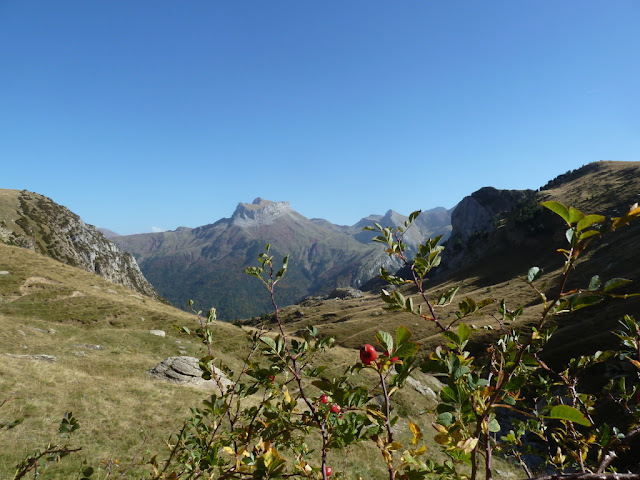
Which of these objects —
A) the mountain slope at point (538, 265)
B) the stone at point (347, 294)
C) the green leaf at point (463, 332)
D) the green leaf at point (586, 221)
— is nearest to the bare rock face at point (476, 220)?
the mountain slope at point (538, 265)

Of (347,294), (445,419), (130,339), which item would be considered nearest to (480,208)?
(347,294)

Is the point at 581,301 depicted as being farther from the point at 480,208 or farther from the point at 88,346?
the point at 480,208

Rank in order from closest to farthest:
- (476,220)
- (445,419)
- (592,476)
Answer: (592,476) → (445,419) → (476,220)

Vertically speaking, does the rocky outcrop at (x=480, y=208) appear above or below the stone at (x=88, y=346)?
above

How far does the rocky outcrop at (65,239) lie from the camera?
97562 mm

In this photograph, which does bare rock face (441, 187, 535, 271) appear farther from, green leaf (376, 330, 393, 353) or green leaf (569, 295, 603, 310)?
green leaf (376, 330, 393, 353)

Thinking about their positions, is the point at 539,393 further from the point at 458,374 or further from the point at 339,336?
the point at 339,336

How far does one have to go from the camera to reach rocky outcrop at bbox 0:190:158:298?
97.6 metres

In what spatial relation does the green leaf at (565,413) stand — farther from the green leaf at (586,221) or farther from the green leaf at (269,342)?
the green leaf at (269,342)

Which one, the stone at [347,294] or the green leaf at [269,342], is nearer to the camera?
the green leaf at [269,342]

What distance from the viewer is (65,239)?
111562 millimetres

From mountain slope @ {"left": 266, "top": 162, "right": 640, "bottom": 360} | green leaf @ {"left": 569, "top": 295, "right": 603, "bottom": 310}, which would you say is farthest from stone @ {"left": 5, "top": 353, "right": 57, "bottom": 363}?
mountain slope @ {"left": 266, "top": 162, "right": 640, "bottom": 360}

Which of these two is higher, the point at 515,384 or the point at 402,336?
the point at 402,336

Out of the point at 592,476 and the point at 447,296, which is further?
the point at 447,296
